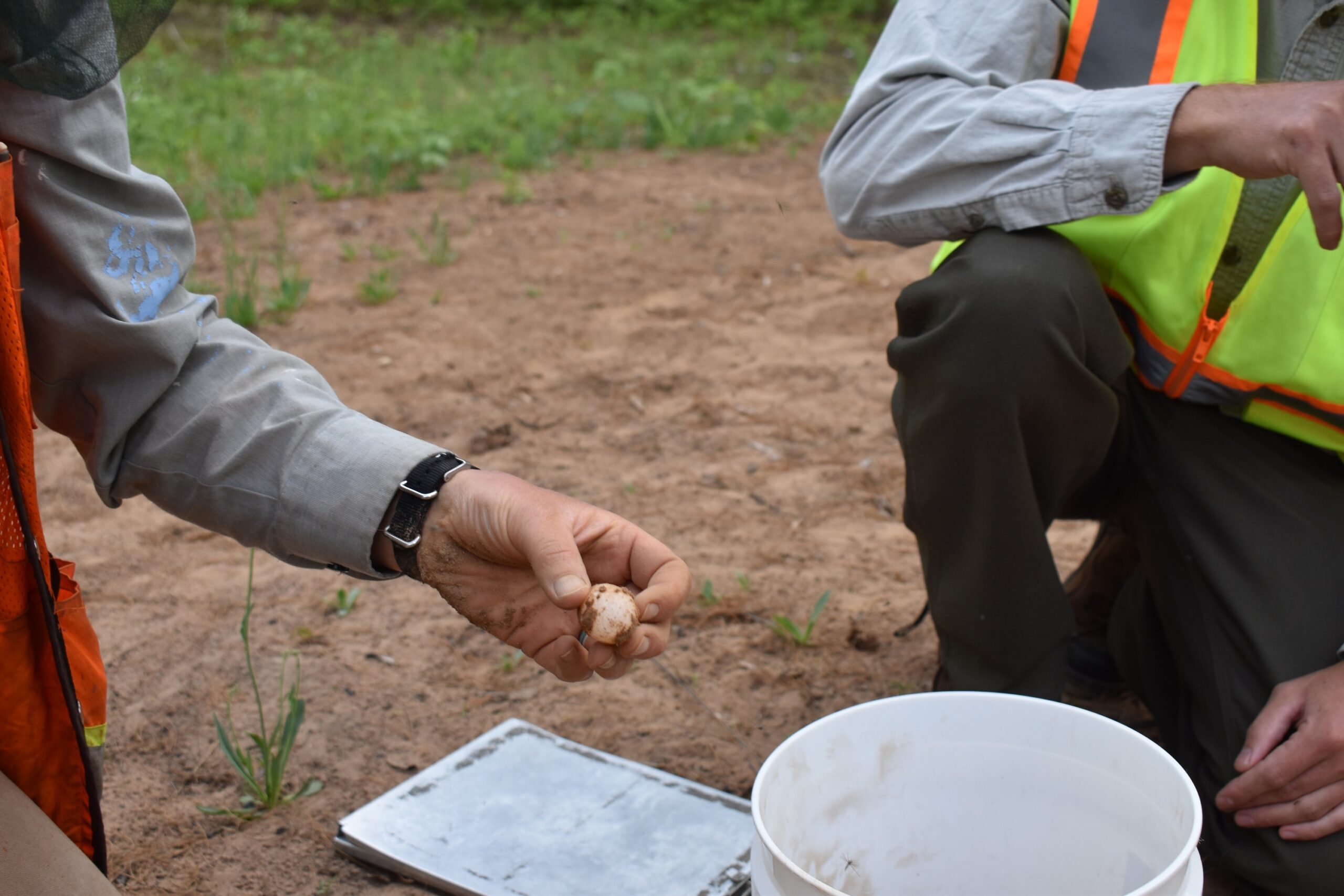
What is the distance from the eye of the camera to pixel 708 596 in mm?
2232

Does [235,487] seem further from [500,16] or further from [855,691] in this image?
[500,16]

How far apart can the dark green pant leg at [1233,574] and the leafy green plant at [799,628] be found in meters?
0.55

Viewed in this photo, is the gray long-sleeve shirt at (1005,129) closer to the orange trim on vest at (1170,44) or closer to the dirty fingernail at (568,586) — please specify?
the orange trim on vest at (1170,44)

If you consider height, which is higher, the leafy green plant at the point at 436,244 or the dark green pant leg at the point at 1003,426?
the dark green pant leg at the point at 1003,426

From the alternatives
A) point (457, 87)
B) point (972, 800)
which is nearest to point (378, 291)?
point (972, 800)

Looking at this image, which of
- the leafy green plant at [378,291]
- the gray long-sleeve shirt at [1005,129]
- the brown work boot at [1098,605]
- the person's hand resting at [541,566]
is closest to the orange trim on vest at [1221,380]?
the gray long-sleeve shirt at [1005,129]

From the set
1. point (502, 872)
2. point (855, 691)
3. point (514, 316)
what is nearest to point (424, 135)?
point (514, 316)

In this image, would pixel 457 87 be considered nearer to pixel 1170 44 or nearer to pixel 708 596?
pixel 708 596

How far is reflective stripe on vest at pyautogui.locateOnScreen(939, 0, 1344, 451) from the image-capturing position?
1.55 m


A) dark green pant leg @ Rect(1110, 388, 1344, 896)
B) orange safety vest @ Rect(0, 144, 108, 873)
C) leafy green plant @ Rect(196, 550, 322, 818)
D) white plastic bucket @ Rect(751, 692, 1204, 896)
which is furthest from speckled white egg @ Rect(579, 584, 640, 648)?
dark green pant leg @ Rect(1110, 388, 1344, 896)

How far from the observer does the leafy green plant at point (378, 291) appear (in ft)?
11.7

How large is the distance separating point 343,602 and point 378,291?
157 cm


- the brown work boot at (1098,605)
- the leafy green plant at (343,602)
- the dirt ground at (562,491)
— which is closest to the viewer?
the dirt ground at (562,491)

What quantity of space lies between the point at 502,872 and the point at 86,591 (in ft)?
3.71
